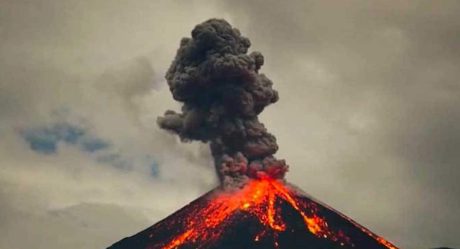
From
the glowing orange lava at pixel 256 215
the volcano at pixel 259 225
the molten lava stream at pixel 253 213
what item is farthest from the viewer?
the molten lava stream at pixel 253 213

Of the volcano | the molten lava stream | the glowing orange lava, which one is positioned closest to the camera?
the volcano

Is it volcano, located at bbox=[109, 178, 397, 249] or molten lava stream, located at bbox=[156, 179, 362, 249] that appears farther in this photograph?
molten lava stream, located at bbox=[156, 179, 362, 249]

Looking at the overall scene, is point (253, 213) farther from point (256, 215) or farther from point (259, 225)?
point (259, 225)

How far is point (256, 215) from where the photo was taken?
7688 cm

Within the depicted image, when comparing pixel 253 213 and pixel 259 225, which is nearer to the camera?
pixel 259 225

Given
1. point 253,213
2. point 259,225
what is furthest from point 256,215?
point 259,225

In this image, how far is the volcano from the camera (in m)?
72.2

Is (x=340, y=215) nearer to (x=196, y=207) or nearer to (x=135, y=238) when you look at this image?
(x=196, y=207)

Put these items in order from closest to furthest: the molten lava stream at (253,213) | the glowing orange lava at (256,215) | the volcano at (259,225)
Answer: the volcano at (259,225) → the glowing orange lava at (256,215) → the molten lava stream at (253,213)

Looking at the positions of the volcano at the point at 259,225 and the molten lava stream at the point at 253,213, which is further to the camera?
the molten lava stream at the point at 253,213

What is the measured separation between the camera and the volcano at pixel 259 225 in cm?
7219

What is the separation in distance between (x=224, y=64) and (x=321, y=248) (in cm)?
2256

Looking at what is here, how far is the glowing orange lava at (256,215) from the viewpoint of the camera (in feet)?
244

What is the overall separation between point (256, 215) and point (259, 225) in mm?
1844
